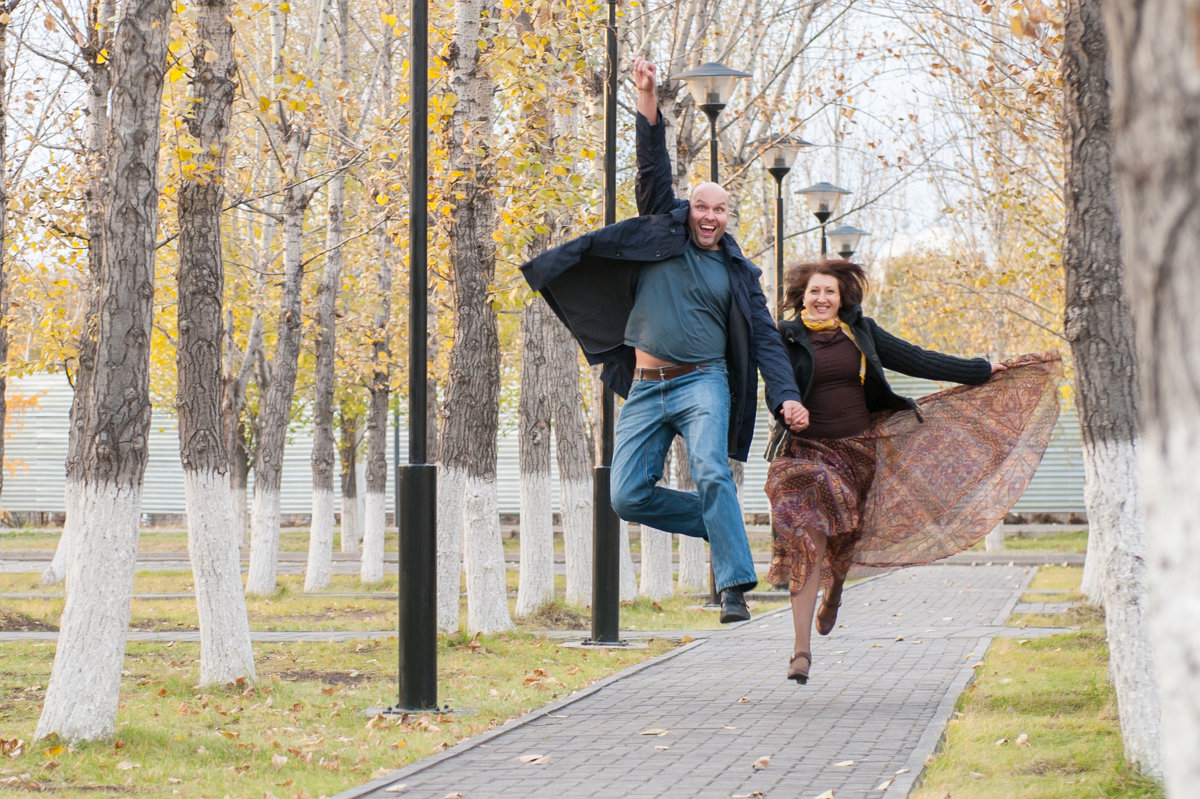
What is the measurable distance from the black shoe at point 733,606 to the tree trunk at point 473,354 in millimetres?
5853

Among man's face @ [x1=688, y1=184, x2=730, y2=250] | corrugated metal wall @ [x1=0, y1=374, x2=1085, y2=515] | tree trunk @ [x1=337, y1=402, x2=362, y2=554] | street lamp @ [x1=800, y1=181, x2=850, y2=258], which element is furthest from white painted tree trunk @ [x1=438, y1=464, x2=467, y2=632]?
corrugated metal wall @ [x1=0, y1=374, x2=1085, y2=515]

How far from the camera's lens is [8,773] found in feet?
21.6

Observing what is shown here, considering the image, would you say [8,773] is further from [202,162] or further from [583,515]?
[583,515]

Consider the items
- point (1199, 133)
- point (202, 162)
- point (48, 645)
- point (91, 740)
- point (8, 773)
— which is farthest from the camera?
point (48, 645)

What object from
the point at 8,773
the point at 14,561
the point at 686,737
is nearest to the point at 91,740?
the point at 8,773

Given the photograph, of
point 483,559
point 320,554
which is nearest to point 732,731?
point 483,559

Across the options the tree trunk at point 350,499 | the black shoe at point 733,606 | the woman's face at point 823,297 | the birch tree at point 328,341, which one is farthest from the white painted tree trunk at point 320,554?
the black shoe at point 733,606

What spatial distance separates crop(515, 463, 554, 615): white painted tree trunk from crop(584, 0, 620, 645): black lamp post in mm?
2780

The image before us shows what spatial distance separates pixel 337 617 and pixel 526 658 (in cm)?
519

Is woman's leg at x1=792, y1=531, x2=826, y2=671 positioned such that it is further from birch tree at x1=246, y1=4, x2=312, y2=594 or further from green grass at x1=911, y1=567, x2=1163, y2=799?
birch tree at x1=246, y1=4, x2=312, y2=594

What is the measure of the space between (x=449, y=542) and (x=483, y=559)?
0.52 metres

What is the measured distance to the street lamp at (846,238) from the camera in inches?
888

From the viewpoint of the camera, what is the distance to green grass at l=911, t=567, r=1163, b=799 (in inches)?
229

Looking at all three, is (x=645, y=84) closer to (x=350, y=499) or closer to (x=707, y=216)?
(x=707, y=216)
